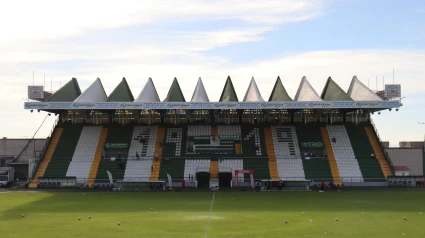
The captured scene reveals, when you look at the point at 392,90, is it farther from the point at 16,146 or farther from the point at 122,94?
the point at 16,146

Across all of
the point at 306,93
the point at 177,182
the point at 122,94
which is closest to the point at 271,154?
the point at 306,93

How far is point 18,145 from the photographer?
9206 cm

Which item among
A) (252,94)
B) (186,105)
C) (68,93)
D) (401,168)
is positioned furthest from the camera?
(401,168)

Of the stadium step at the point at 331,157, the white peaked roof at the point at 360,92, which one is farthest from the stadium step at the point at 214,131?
the white peaked roof at the point at 360,92

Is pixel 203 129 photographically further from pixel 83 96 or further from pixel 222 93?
pixel 83 96

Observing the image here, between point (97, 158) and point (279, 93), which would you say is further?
point (279, 93)

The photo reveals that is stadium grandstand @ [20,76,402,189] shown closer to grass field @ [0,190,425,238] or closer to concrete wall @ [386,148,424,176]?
concrete wall @ [386,148,424,176]

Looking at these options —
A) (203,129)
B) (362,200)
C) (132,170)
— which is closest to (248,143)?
(203,129)

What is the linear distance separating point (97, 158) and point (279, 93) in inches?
986

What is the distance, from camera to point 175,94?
8238 centimetres

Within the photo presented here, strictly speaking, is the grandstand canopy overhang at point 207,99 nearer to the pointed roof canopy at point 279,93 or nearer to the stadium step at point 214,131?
the pointed roof canopy at point 279,93

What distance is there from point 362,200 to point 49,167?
40.4 metres

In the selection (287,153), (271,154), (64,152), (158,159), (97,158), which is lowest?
(158,159)

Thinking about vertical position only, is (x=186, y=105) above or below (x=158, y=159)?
above
